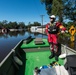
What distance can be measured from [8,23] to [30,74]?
6736 inches

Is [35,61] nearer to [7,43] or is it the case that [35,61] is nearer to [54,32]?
[54,32]

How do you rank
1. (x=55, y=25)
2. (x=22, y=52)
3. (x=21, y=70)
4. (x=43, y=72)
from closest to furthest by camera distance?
(x=43, y=72)
(x=21, y=70)
(x=55, y=25)
(x=22, y=52)

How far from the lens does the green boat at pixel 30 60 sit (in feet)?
12.7

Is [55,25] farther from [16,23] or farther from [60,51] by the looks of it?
[16,23]

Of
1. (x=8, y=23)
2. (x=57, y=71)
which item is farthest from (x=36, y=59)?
(x=8, y=23)

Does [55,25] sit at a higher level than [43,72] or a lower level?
higher

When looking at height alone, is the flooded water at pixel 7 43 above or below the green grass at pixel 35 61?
below

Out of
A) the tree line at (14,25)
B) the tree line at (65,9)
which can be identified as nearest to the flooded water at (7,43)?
the tree line at (65,9)

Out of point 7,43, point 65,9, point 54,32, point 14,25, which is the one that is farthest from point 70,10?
point 14,25

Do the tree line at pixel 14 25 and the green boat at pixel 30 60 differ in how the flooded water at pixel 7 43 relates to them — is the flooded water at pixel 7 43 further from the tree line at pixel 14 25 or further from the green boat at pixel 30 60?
the tree line at pixel 14 25

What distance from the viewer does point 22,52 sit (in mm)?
7602

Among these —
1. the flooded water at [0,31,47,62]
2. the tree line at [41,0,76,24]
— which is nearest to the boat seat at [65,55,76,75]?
the flooded water at [0,31,47,62]

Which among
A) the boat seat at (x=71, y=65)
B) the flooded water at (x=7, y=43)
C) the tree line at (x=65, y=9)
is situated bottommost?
the flooded water at (x=7, y=43)

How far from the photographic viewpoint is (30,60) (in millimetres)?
6367
